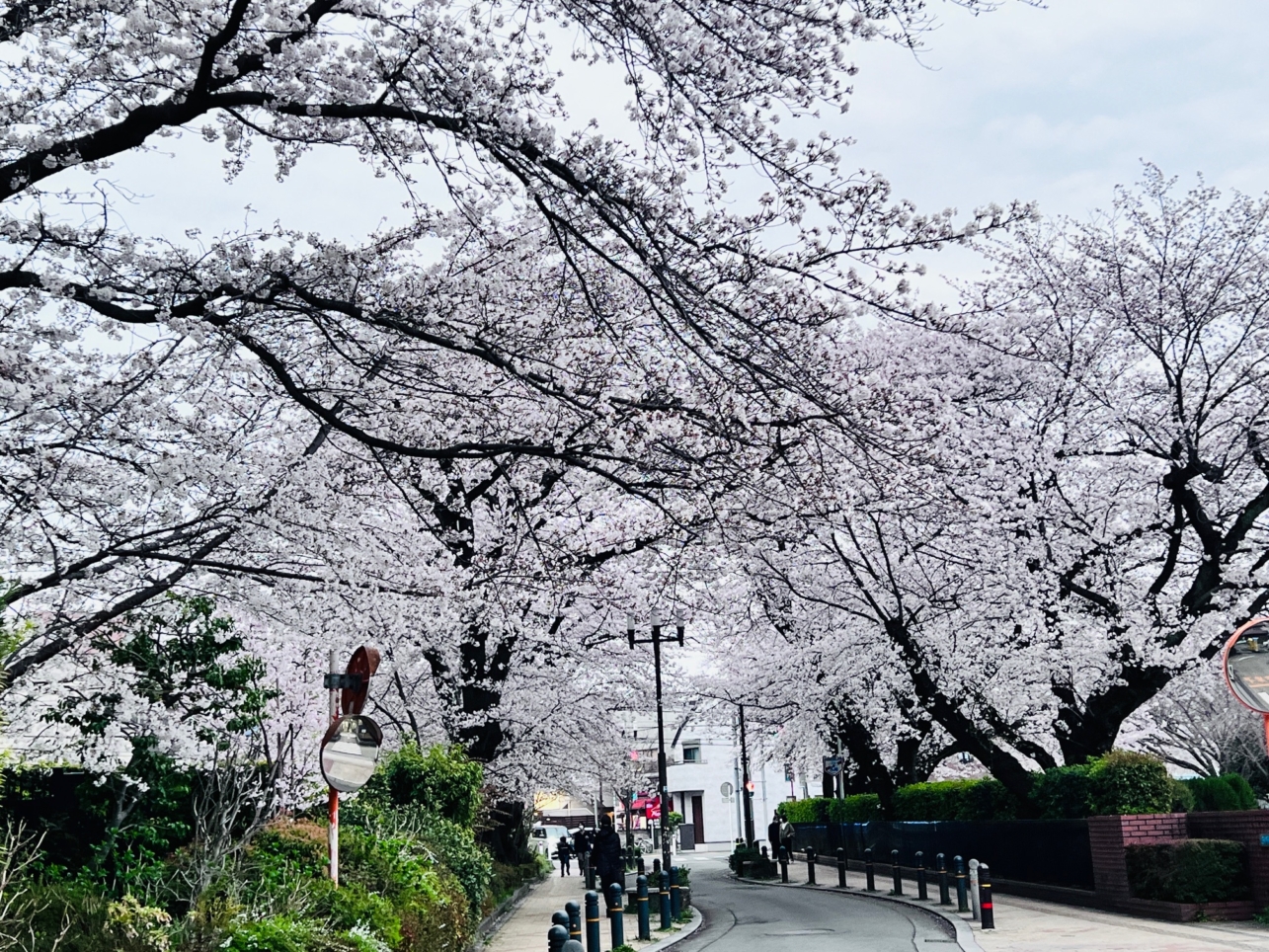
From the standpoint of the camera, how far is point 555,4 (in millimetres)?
7008

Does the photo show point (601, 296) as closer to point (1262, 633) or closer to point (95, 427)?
point (95, 427)

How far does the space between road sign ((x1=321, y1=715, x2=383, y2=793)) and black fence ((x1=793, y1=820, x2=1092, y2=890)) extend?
49.7ft

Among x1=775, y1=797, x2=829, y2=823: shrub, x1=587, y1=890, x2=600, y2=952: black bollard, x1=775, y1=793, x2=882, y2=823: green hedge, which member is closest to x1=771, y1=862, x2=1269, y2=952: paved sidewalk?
x1=587, y1=890, x2=600, y2=952: black bollard

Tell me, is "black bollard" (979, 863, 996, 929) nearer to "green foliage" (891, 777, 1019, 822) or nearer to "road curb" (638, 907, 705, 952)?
"road curb" (638, 907, 705, 952)

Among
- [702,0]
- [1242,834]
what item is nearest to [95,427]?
[702,0]

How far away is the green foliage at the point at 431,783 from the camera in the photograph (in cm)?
1822

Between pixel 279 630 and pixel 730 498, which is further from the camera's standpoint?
pixel 279 630

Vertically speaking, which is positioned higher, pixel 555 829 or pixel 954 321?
pixel 954 321

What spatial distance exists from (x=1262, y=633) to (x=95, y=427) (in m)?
10.4

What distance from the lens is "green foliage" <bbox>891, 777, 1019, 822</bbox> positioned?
25.4 meters

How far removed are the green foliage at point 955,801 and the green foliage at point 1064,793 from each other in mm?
2111

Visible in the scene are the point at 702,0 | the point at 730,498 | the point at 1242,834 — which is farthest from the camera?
the point at 1242,834

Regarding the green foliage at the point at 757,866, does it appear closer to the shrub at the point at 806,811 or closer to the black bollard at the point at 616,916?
the shrub at the point at 806,811

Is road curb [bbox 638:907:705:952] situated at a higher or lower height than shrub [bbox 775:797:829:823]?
lower
